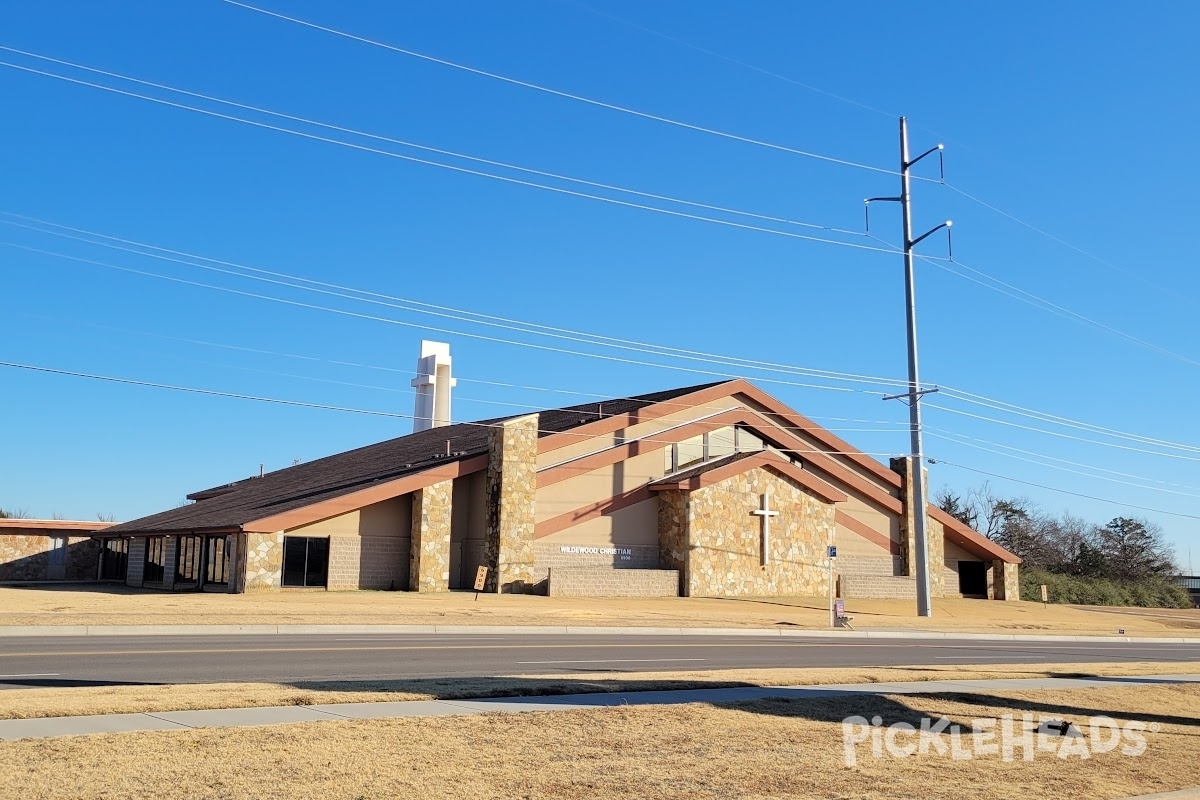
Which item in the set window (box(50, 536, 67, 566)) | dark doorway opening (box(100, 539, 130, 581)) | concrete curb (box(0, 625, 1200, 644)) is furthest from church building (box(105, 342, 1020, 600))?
concrete curb (box(0, 625, 1200, 644))

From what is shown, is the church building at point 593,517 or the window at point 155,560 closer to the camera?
the church building at point 593,517

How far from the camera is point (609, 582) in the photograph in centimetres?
Answer: 4078

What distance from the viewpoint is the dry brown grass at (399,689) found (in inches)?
412

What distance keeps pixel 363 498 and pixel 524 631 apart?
502 inches

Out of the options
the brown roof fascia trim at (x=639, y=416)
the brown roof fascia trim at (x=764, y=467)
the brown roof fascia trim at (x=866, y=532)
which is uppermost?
the brown roof fascia trim at (x=639, y=416)

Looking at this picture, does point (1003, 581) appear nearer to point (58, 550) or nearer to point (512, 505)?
point (512, 505)

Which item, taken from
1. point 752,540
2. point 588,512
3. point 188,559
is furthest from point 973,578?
point 188,559

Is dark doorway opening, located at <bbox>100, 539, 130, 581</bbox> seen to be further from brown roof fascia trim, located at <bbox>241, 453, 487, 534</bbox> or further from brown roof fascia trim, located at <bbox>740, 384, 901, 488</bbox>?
brown roof fascia trim, located at <bbox>740, 384, 901, 488</bbox>

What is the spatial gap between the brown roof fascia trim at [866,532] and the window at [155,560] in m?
28.6

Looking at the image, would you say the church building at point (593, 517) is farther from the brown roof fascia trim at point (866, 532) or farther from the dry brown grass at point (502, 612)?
the dry brown grass at point (502, 612)

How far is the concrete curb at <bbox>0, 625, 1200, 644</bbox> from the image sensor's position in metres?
22.4

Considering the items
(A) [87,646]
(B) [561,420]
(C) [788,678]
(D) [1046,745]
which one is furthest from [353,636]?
(B) [561,420]

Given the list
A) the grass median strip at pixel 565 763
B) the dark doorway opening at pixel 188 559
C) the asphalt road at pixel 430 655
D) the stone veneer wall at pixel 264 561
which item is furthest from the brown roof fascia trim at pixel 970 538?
the grass median strip at pixel 565 763

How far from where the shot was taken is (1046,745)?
34.6 feet
